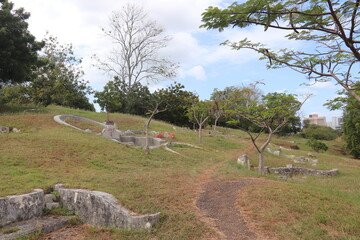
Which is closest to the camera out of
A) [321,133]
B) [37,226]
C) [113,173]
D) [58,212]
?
[37,226]

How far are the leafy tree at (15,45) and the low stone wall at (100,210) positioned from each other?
48.2 ft

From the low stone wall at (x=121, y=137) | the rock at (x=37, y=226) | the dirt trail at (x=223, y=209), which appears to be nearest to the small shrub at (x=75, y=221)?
the rock at (x=37, y=226)

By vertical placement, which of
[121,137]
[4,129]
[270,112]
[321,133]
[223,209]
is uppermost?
[270,112]

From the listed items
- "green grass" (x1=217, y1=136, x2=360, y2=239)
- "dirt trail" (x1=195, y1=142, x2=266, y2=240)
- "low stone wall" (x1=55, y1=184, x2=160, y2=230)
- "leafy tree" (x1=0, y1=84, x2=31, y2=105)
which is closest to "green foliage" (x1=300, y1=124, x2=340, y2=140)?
"leafy tree" (x1=0, y1=84, x2=31, y2=105)

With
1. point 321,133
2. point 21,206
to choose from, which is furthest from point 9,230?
point 321,133

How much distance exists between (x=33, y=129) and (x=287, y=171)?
14.4m

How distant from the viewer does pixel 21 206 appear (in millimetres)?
5738

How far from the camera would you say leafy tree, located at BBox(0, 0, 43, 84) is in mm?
17297

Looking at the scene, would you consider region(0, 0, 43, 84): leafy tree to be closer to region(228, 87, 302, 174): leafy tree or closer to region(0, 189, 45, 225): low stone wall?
region(0, 189, 45, 225): low stone wall

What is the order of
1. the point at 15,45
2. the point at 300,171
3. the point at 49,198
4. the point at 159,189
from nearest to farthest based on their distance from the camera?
the point at 49,198 → the point at 159,189 → the point at 300,171 → the point at 15,45

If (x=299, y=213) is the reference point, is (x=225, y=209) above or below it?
below

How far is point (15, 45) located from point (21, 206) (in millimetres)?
16095

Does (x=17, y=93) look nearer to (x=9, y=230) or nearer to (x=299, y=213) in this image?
(x=9, y=230)

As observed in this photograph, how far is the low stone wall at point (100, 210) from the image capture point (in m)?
5.00
